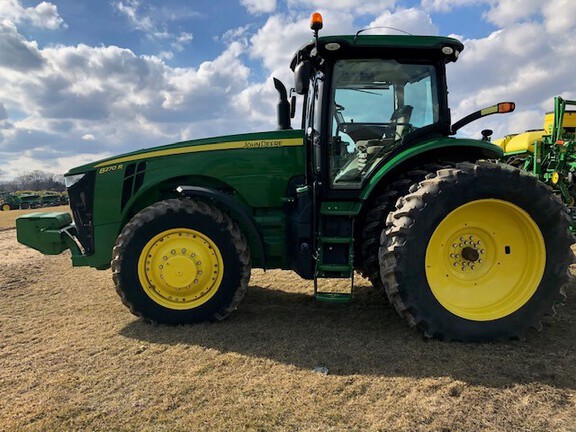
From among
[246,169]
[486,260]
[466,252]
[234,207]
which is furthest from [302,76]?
[486,260]

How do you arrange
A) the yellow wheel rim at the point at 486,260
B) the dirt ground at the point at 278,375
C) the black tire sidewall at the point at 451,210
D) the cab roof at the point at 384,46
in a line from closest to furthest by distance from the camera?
the dirt ground at the point at 278,375
the black tire sidewall at the point at 451,210
the yellow wheel rim at the point at 486,260
the cab roof at the point at 384,46

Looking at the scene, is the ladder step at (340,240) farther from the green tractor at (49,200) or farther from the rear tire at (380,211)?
the green tractor at (49,200)

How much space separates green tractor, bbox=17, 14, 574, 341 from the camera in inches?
134

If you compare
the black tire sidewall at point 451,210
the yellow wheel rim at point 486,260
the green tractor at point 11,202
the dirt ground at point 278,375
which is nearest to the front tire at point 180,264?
the dirt ground at point 278,375

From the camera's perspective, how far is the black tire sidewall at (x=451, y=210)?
333 cm

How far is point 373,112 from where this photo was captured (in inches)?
159

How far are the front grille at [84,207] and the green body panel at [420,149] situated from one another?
2.73 metres

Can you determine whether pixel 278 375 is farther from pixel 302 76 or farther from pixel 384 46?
pixel 384 46

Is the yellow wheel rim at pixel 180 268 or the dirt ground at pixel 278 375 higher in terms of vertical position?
the yellow wheel rim at pixel 180 268

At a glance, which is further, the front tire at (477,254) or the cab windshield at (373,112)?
the cab windshield at (373,112)

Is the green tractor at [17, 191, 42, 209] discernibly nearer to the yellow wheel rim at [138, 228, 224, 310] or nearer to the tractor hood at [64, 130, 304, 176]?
the tractor hood at [64, 130, 304, 176]

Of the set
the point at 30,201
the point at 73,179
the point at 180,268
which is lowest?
the point at 180,268

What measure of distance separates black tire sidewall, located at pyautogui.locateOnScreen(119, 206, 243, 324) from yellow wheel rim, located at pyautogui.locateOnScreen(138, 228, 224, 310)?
4 cm

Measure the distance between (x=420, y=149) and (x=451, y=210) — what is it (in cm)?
61
